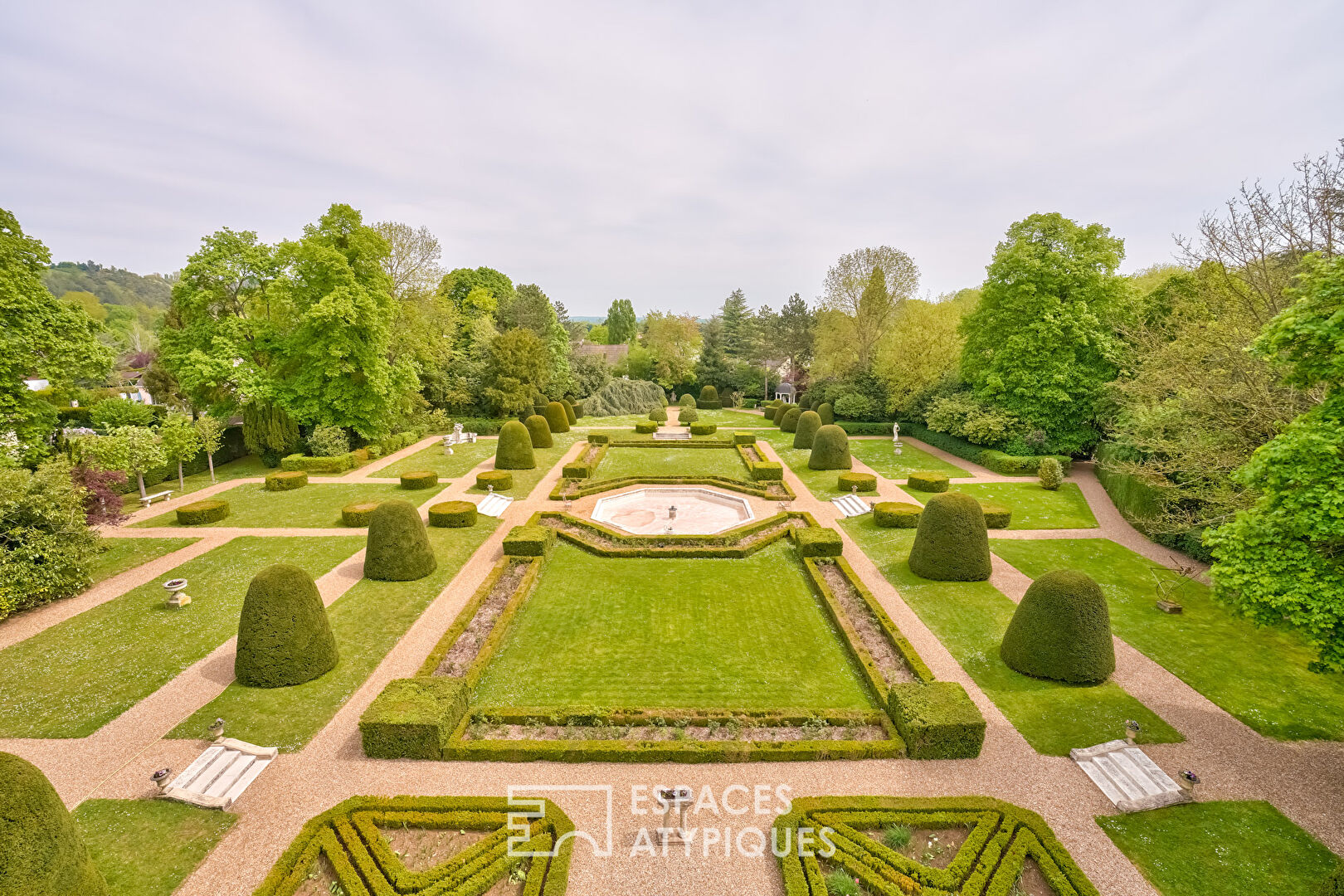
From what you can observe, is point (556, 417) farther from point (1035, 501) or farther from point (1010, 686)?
point (1010, 686)

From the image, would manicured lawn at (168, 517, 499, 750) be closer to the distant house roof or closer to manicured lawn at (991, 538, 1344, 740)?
manicured lawn at (991, 538, 1344, 740)

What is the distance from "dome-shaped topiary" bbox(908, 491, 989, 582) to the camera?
57.8 feet

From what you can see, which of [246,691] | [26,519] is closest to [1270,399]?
[246,691]

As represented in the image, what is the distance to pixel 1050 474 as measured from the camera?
27359 mm

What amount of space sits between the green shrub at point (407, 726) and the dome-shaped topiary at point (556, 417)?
111 feet

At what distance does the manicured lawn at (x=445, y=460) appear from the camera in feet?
105

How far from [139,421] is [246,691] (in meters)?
24.5

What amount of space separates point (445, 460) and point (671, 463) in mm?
14417

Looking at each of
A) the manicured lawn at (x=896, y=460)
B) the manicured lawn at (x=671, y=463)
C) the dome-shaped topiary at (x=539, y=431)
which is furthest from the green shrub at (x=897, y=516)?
the dome-shaped topiary at (x=539, y=431)

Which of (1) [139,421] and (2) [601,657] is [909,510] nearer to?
(2) [601,657]

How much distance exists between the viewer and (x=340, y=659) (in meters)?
13.7

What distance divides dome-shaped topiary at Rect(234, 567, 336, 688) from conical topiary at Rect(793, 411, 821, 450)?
31104mm

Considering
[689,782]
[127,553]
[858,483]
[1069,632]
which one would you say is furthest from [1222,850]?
[127,553]

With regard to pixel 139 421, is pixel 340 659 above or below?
below
